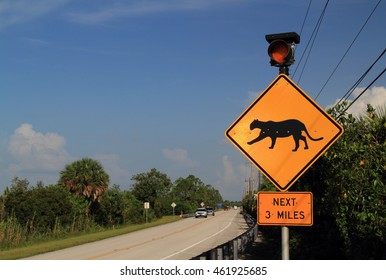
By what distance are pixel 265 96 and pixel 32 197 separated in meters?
35.0

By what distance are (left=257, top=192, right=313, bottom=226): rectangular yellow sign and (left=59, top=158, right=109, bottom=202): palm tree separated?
39.2 metres

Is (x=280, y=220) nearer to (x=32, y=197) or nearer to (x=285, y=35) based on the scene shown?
(x=285, y=35)

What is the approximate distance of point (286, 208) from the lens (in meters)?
4.65

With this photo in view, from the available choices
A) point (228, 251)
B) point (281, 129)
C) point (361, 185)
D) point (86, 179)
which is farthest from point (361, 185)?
point (86, 179)

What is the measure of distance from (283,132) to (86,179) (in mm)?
39430

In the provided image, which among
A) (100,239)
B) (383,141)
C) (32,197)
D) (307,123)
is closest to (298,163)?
(307,123)

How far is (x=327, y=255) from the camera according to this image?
42.8 ft

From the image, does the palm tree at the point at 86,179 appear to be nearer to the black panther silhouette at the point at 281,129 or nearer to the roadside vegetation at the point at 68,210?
the roadside vegetation at the point at 68,210

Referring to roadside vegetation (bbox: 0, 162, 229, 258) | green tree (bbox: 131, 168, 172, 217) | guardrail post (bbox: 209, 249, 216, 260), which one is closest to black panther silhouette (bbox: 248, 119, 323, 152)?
guardrail post (bbox: 209, 249, 216, 260)

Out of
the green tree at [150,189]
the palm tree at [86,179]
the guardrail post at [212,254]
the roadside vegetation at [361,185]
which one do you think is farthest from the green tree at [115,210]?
the roadside vegetation at [361,185]

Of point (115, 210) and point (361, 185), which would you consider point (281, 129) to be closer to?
point (361, 185)

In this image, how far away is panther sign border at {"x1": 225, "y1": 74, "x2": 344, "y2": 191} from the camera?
4.71m
